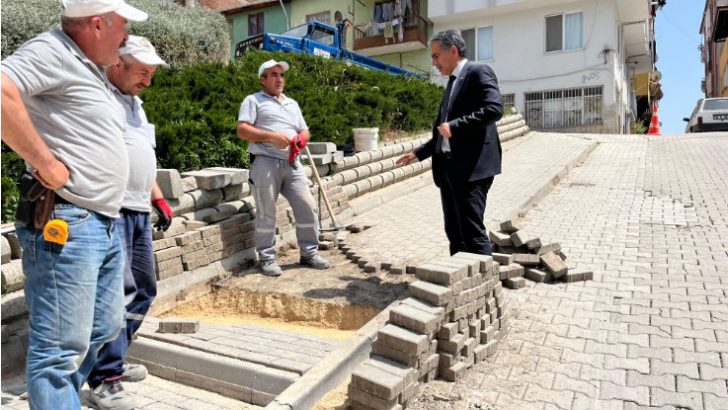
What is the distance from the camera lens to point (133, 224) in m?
3.17

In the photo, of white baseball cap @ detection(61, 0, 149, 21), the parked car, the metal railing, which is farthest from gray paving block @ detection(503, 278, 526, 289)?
the metal railing

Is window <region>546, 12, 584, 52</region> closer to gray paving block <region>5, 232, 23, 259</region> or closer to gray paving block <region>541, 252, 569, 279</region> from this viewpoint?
gray paving block <region>541, 252, 569, 279</region>

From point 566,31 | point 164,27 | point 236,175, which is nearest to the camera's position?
point 236,175

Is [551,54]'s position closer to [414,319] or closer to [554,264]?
[554,264]

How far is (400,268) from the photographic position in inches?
201

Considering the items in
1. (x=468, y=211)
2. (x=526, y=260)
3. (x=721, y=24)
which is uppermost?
(x=721, y=24)

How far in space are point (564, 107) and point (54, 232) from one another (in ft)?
73.3

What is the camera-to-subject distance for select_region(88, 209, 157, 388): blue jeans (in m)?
3.03

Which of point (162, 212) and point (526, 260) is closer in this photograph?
point (162, 212)

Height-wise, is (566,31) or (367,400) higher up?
(566,31)

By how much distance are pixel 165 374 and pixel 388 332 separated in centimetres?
162

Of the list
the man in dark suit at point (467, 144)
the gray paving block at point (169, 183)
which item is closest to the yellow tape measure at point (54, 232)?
the man in dark suit at point (467, 144)

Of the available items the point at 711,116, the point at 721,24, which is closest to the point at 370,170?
the point at 711,116

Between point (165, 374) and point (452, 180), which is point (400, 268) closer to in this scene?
point (452, 180)
